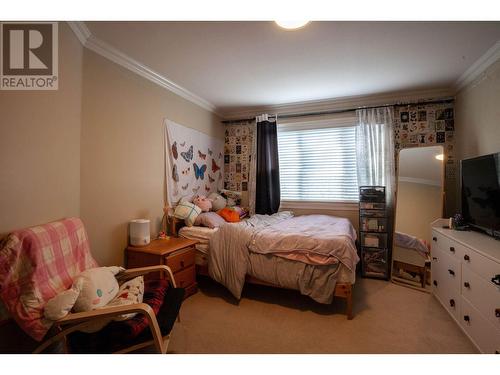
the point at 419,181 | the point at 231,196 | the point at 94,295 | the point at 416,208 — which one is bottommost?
the point at 94,295

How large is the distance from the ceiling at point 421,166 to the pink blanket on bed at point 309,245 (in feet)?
4.54

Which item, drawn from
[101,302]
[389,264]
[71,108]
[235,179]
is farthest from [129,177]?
[389,264]

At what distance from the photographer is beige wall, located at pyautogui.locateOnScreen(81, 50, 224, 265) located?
6.77 feet

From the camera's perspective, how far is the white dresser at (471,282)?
1562 mm

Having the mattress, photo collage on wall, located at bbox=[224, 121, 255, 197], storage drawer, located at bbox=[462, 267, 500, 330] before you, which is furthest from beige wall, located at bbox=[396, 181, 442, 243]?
photo collage on wall, located at bbox=[224, 121, 255, 197]

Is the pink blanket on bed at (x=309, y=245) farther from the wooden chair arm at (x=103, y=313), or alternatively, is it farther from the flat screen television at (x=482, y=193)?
the wooden chair arm at (x=103, y=313)

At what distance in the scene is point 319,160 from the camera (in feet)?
12.6

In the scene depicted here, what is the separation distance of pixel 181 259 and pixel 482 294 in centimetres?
245

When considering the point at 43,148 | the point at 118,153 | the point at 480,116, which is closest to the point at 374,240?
the point at 480,116

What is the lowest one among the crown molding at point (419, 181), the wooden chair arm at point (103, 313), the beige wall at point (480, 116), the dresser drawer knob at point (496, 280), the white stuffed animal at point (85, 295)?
the wooden chair arm at point (103, 313)

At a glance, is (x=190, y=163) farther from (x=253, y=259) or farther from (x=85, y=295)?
(x=85, y=295)

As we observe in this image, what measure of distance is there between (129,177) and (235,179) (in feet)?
6.77

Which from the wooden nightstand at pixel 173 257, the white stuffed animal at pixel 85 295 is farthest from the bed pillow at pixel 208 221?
the white stuffed animal at pixel 85 295
